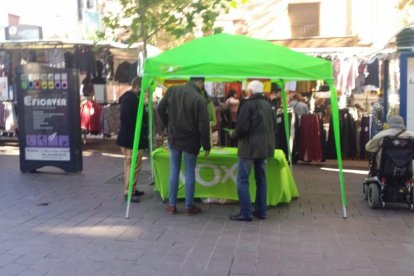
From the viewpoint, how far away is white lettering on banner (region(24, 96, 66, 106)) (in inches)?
386

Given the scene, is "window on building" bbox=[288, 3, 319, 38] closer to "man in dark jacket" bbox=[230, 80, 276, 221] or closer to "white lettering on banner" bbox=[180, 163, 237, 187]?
"white lettering on banner" bbox=[180, 163, 237, 187]

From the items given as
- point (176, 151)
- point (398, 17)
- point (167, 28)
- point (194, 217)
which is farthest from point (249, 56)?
point (398, 17)

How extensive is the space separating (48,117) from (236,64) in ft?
15.8

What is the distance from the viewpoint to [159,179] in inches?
299

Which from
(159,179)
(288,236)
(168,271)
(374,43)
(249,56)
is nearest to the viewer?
(168,271)

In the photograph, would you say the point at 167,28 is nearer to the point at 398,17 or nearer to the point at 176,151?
the point at 176,151

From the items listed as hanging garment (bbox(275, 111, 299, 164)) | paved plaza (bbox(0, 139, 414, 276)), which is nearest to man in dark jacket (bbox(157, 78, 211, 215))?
paved plaza (bbox(0, 139, 414, 276))

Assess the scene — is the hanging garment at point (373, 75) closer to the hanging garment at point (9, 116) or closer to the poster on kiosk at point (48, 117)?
the poster on kiosk at point (48, 117)

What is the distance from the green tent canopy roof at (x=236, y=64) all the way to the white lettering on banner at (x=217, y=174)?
1368mm

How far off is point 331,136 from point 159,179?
494cm

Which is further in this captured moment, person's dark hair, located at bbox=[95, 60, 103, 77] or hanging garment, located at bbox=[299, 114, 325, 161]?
A: person's dark hair, located at bbox=[95, 60, 103, 77]

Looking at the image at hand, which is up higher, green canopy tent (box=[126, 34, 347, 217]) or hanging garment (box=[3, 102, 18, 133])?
green canopy tent (box=[126, 34, 347, 217])

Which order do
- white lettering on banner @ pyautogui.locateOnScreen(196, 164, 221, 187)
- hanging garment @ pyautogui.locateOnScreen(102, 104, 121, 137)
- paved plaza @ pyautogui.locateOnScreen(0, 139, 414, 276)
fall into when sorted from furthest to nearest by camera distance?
hanging garment @ pyautogui.locateOnScreen(102, 104, 121, 137) → white lettering on banner @ pyautogui.locateOnScreen(196, 164, 221, 187) → paved plaza @ pyautogui.locateOnScreen(0, 139, 414, 276)

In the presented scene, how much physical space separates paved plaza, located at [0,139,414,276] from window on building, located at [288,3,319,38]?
14776 mm
